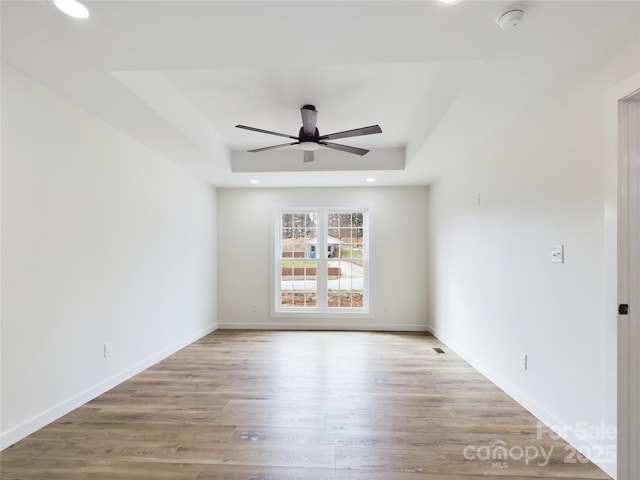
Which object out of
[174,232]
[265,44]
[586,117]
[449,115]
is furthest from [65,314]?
[586,117]

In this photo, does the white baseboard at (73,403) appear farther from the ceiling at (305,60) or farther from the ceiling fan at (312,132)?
the ceiling fan at (312,132)

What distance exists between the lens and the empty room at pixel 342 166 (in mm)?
1706

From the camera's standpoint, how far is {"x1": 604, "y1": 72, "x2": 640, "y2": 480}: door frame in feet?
5.57

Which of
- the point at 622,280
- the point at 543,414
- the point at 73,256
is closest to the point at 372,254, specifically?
the point at 543,414

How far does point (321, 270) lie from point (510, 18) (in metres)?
4.35

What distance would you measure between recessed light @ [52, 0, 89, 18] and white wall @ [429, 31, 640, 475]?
269 centimetres

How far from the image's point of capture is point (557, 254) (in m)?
2.17

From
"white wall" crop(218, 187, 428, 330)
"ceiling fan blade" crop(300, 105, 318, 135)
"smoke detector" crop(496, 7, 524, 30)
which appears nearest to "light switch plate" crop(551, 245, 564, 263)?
"smoke detector" crop(496, 7, 524, 30)

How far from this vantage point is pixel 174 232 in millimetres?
4082

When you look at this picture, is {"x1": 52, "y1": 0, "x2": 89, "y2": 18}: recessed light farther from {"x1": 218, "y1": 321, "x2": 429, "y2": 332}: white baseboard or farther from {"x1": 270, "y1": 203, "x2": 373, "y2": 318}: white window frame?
{"x1": 218, "y1": 321, "x2": 429, "y2": 332}: white baseboard

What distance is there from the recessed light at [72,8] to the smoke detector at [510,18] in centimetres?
198

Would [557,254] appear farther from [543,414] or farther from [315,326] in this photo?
[315,326]

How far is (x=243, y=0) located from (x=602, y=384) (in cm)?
271

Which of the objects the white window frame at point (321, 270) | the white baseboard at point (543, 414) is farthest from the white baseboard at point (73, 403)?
the white baseboard at point (543, 414)
